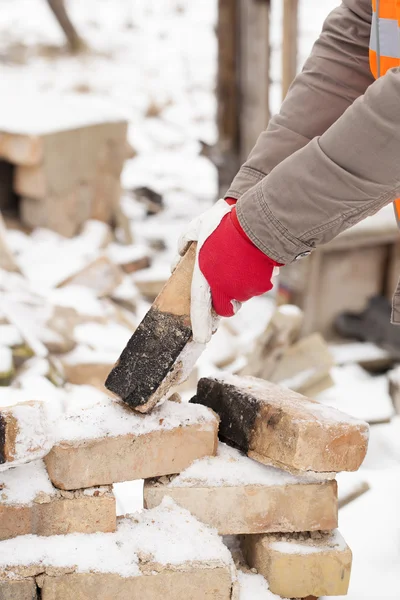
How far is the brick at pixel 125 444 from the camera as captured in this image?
85.0 inches

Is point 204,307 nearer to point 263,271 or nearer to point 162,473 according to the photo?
point 263,271

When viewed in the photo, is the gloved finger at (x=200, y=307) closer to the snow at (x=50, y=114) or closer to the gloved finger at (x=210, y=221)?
the gloved finger at (x=210, y=221)

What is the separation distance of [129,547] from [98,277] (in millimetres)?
3487

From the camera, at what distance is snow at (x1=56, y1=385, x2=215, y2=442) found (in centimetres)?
218

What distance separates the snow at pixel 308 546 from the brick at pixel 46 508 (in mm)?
483

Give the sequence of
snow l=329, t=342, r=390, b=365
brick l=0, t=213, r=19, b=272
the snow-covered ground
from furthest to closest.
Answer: snow l=329, t=342, r=390, b=365 < brick l=0, t=213, r=19, b=272 < the snow-covered ground

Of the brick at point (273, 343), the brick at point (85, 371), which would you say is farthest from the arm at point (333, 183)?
the brick at point (273, 343)

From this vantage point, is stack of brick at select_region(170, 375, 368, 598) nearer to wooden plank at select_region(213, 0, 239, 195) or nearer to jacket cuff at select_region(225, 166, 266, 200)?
jacket cuff at select_region(225, 166, 266, 200)

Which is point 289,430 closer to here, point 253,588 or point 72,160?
point 253,588

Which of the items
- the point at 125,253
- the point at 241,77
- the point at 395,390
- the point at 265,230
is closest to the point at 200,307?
the point at 265,230

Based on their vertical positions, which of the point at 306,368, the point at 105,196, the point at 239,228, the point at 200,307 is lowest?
the point at 306,368

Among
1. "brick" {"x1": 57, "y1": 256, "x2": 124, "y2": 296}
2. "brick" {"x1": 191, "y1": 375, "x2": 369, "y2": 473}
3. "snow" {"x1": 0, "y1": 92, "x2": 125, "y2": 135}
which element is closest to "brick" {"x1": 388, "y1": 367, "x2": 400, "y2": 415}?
"brick" {"x1": 57, "y1": 256, "x2": 124, "y2": 296}

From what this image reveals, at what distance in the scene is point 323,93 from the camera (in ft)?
7.57

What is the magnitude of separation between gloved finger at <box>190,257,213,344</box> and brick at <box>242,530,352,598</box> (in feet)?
2.17
